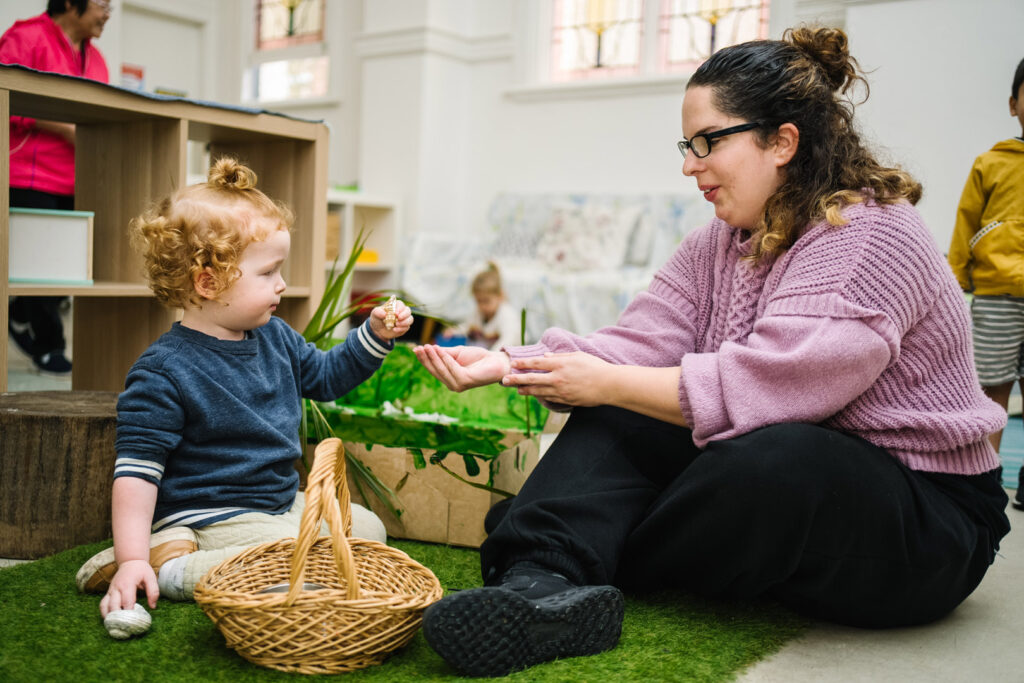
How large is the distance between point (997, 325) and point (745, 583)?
5.12ft

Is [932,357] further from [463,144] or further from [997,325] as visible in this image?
[463,144]

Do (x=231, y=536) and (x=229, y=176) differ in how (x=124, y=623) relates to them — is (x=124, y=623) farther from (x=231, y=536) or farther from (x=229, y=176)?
(x=229, y=176)

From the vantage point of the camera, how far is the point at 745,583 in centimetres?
131

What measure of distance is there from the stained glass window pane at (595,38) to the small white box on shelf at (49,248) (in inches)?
157

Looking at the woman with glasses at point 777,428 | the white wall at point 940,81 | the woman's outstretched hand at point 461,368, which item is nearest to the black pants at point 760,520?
the woman with glasses at point 777,428

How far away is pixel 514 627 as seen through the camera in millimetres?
1107

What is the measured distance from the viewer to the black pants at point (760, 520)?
1207 mm

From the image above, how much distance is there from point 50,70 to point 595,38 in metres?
3.49

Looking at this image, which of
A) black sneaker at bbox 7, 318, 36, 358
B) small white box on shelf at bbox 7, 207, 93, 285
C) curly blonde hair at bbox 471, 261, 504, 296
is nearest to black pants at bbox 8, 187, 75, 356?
black sneaker at bbox 7, 318, 36, 358

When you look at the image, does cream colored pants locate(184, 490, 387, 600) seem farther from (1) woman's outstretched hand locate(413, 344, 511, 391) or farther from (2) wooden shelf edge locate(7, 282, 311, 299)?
(2) wooden shelf edge locate(7, 282, 311, 299)

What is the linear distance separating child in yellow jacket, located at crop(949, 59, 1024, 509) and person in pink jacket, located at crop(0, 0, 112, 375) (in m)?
2.55

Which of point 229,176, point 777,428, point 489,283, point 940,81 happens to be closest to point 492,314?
point 489,283

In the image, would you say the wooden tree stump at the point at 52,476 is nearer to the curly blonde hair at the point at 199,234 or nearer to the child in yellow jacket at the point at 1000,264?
the curly blonde hair at the point at 199,234

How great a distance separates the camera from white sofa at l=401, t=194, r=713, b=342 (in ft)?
14.7
